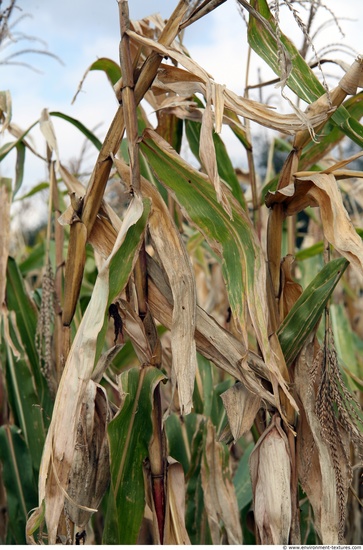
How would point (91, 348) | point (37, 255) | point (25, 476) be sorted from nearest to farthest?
point (91, 348) < point (25, 476) < point (37, 255)

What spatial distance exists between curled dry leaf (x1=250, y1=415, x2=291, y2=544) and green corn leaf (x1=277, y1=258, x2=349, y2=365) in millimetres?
111

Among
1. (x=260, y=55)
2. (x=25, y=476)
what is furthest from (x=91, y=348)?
A: (x=25, y=476)

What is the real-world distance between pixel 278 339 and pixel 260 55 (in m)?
0.41

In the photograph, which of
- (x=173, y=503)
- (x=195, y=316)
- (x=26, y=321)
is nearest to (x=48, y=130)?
(x=26, y=321)

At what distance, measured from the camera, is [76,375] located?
2.41ft

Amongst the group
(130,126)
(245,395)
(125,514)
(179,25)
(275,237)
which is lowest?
(125,514)

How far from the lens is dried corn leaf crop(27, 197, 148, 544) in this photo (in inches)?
27.9

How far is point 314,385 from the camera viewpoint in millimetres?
929

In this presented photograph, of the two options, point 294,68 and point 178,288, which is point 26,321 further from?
point 294,68

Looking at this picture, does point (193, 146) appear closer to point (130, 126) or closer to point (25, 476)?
point (130, 126)

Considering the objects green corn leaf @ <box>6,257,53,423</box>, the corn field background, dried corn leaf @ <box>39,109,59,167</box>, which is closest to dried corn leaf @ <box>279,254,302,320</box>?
the corn field background

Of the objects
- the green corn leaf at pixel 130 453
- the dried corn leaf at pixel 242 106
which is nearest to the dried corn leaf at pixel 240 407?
the green corn leaf at pixel 130 453

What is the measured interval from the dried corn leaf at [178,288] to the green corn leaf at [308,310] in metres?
0.16

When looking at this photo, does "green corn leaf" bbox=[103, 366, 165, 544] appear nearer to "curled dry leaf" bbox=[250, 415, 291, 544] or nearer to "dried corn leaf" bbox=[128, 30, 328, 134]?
"curled dry leaf" bbox=[250, 415, 291, 544]
